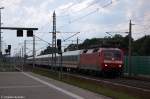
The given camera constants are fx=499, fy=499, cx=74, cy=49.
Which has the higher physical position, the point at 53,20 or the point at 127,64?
the point at 53,20

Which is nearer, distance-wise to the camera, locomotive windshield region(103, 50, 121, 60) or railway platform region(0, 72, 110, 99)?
railway platform region(0, 72, 110, 99)

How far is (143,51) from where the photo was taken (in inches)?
3809

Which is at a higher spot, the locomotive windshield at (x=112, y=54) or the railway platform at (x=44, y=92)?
the locomotive windshield at (x=112, y=54)

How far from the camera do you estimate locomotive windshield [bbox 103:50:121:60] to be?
49.3 meters

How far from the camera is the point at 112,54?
49.7 metres

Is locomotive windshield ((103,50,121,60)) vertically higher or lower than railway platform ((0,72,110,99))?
higher

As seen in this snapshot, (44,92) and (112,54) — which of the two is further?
(112,54)

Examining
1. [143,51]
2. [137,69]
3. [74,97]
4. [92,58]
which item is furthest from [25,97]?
[143,51]

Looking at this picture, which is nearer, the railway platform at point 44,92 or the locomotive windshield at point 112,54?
the railway platform at point 44,92

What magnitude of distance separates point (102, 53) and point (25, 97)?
2786 cm

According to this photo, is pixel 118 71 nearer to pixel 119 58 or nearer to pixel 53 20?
pixel 119 58

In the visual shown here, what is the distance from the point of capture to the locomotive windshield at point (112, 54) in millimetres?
49344

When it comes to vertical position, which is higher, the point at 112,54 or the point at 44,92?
the point at 112,54

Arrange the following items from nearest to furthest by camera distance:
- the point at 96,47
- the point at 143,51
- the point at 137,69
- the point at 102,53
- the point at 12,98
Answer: the point at 12,98 → the point at 102,53 → the point at 96,47 → the point at 137,69 → the point at 143,51
